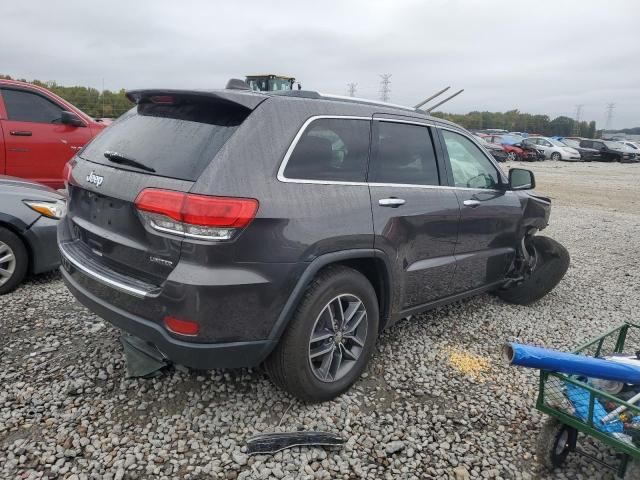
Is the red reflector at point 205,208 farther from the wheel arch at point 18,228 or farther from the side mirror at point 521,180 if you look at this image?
the side mirror at point 521,180

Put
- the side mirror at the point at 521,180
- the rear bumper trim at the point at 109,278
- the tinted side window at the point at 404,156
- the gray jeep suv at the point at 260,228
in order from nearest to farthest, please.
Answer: the gray jeep suv at the point at 260,228 < the rear bumper trim at the point at 109,278 < the tinted side window at the point at 404,156 < the side mirror at the point at 521,180

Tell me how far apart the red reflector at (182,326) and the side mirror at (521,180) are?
3.07 meters

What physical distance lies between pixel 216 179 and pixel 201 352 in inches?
33.2

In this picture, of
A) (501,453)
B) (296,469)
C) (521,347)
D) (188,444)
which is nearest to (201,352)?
(188,444)

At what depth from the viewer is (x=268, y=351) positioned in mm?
2430

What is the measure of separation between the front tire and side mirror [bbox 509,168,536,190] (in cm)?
204

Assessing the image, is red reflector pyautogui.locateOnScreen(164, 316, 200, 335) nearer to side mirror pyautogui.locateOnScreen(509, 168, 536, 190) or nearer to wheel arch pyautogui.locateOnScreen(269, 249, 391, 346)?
wheel arch pyautogui.locateOnScreen(269, 249, 391, 346)

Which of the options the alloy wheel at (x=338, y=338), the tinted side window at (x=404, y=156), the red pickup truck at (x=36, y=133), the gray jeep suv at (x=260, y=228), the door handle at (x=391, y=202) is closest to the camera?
the gray jeep suv at (x=260, y=228)

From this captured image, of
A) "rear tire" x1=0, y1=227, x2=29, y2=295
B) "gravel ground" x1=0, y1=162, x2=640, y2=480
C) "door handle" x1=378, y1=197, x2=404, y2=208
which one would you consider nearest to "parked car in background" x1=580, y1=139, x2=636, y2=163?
"gravel ground" x1=0, y1=162, x2=640, y2=480

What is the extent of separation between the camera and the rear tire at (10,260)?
3914mm


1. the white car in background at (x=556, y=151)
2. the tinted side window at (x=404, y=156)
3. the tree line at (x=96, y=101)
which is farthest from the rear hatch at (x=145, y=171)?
the white car in background at (x=556, y=151)

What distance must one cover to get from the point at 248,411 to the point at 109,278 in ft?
3.55

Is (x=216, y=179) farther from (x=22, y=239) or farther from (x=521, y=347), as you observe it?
(x=22, y=239)

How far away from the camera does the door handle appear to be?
2854mm
